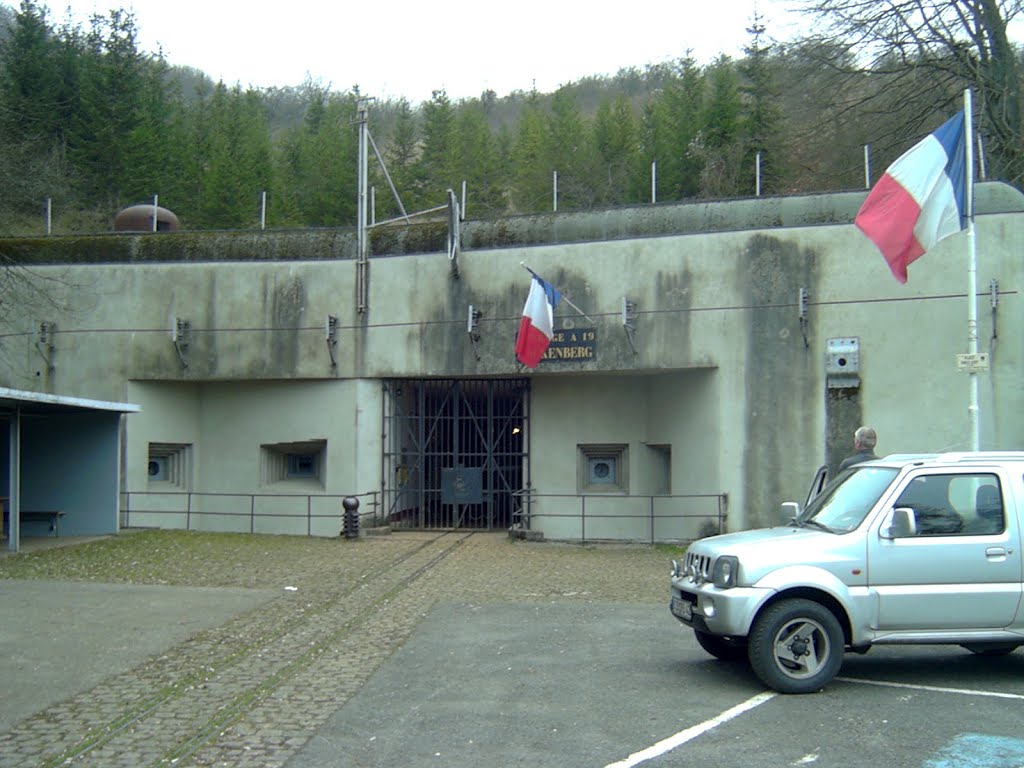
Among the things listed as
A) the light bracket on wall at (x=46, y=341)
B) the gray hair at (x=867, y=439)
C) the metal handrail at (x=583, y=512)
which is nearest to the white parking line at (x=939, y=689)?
the gray hair at (x=867, y=439)

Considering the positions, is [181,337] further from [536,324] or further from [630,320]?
[630,320]

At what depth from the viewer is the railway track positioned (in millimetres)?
6422

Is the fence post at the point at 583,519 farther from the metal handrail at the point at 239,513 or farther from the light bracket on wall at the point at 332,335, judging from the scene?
the light bracket on wall at the point at 332,335

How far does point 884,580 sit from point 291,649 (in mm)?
5154

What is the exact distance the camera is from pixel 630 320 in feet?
60.3

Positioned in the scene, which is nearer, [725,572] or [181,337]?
[725,572]

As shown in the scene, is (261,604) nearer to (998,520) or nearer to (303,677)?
(303,677)

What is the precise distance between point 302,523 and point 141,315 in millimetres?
5279

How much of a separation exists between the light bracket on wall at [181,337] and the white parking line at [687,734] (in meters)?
15.9

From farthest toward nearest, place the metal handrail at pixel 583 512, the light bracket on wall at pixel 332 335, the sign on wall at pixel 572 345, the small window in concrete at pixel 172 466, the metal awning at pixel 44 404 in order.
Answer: the small window in concrete at pixel 172 466
the light bracket on wall at pixel 332 335
the sign on wall at pixel 572 345
the metal handrail at pixel 583 512
the metal awning at pixel 44 404

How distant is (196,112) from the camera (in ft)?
177

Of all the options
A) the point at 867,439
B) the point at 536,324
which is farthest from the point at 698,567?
the point at 536,324

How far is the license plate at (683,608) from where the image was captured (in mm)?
8114

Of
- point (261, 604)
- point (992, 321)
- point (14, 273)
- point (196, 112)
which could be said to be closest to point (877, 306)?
point (992, 321)
